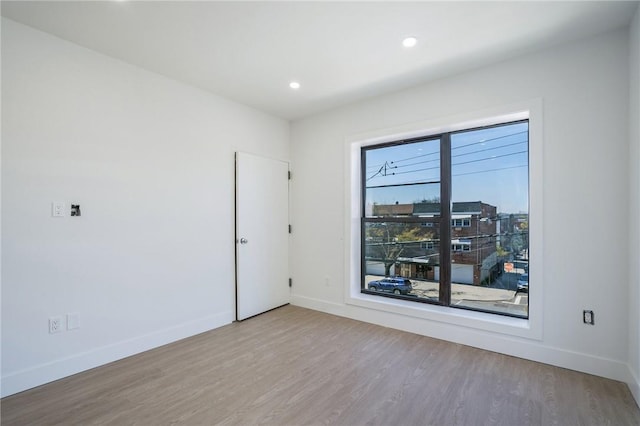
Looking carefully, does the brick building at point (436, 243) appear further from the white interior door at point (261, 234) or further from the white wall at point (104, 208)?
the white wall at point (104, 208)

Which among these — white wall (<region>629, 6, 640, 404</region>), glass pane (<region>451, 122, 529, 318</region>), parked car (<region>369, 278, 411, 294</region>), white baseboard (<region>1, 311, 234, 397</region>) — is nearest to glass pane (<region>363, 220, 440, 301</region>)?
parked car (<region>369, 278, 411, 294</region>)

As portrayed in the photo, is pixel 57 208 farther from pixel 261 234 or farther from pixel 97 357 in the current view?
pixel 261 234

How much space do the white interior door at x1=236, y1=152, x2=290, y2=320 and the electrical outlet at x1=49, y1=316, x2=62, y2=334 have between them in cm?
168

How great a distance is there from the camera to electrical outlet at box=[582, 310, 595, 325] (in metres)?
2.40

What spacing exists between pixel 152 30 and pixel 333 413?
308 cm

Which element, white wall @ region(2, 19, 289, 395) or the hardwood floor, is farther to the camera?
white wall @ region(2, 19, 289, 395)

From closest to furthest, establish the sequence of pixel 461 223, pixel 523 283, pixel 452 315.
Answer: pixel 523 283 < pixel 452 315 < pixel 461 223

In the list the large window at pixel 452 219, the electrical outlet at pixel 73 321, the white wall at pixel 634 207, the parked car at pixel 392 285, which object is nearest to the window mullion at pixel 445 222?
the large window at pixel 452 219

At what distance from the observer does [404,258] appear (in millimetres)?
3713

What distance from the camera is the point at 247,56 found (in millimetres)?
2684

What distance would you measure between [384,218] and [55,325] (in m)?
3.34

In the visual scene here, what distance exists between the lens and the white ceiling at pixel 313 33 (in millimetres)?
2084

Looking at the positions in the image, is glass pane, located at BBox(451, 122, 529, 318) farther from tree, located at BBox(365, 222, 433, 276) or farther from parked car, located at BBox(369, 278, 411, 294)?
parked car, located at BBox(369, 278, 411, 294)

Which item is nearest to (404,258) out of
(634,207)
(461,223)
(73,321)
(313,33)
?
(461,223)
